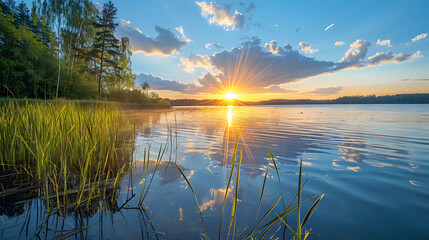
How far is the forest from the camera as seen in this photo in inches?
811

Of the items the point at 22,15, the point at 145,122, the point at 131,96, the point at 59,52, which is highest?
the point at 22,15

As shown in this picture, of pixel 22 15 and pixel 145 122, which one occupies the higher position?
pixel 22 15

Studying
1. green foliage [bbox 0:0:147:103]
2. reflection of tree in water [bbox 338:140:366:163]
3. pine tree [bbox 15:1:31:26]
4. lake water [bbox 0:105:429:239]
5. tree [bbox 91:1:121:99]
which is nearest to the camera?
lake water [bbox 0:105:429:239]

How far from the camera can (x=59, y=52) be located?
2422 cm

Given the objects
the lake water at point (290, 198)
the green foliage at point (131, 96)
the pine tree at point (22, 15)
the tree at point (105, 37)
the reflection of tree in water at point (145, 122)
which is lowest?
the reflection of tree in water at point (145, 122)

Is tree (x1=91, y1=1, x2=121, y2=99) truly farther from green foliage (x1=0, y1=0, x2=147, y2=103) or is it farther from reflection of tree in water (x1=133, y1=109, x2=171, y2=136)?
reflection of tree in water (x1=133, y1=109, x2=171, y2=136)

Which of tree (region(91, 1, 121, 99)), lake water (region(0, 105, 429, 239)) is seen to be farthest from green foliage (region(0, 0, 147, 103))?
lake water (region(0, 105, 429, 239))

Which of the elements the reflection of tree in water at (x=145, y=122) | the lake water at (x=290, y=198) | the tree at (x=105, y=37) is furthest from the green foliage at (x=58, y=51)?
the lake water at (x=290, y=198)

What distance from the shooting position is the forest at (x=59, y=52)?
20.6 metres

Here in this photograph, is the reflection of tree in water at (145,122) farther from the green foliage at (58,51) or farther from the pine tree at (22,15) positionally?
the pine tree at (22,15)

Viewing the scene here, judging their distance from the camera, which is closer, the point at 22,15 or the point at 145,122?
the point at 145,122

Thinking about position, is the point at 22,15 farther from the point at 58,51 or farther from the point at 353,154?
the point at 353,154

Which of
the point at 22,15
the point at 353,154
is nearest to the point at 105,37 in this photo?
the point at 22,15

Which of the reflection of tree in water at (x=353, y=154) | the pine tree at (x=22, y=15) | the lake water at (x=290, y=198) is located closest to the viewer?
the lake water at (x=290, y=198)
